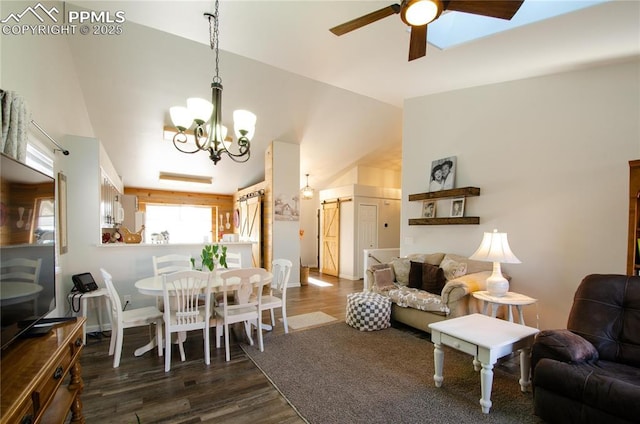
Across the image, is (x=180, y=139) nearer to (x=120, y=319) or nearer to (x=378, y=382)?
(x=120, y=319)

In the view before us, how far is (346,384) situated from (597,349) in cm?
186

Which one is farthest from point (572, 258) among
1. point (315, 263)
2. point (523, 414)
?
point (315, 263)

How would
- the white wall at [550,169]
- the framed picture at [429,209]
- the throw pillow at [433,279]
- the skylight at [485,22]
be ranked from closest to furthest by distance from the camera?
the skylight at [485,22]
the white wall at [550,169]
the throw pillow at [433,279]
the framed picture at [429,209]

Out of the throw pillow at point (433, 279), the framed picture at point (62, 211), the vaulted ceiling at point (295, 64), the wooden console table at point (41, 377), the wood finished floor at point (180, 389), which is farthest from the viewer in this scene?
the throw pillow at point (433, 279)

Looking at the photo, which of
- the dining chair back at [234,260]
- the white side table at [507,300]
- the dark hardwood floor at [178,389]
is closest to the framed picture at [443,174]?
the white side table at [507,300]

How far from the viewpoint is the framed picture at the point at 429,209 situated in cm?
447

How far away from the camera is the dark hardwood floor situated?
2.02 metres

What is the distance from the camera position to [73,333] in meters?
1.51

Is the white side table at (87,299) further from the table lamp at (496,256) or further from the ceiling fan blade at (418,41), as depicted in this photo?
the table lamp at (496,256)

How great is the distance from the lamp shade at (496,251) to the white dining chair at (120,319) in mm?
3338

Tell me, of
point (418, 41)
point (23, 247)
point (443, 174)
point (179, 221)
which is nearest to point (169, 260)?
point (23, 247)

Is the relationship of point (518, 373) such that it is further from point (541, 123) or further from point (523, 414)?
point (541, 123)

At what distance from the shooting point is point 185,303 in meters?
2.87

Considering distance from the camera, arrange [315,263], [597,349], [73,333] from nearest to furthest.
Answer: [73,333], [597,349], [315,263]
